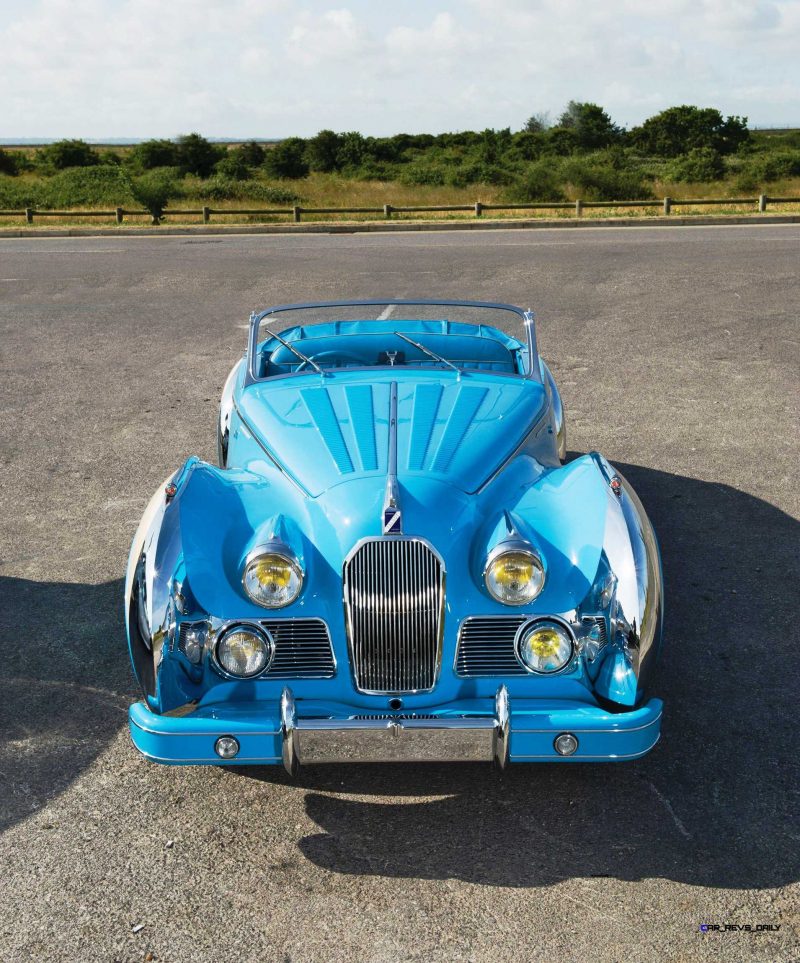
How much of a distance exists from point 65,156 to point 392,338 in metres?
50.2

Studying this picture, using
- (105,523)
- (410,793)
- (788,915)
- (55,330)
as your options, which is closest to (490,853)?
(410,793)

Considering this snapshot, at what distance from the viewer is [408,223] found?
24.7m

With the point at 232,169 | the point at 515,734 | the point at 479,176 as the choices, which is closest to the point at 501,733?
the point at 515,734

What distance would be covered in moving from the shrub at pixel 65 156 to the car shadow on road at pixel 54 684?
48567 millimetres

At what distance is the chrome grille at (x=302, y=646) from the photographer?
359 centimetres

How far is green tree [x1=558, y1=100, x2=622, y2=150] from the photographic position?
186 feet

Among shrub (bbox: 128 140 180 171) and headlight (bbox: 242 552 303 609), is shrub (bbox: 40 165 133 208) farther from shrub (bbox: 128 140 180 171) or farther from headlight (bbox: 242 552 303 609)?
headlight (bbox: 242 552 303 609)

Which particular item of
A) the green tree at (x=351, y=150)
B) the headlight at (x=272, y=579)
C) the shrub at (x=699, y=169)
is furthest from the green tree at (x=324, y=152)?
the headlight at (x=272, y=579)

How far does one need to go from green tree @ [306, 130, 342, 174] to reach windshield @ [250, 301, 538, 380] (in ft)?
157

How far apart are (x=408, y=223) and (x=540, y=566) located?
2212 centimetres

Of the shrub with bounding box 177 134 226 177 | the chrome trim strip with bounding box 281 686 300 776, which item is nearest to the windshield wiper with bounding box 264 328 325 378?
the chrome trim strip with bounding box 281 686 300 776

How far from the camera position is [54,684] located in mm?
4480

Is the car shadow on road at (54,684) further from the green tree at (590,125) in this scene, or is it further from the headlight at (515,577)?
the green tree at (590,125)

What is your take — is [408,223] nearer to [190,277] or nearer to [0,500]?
[190,277]
